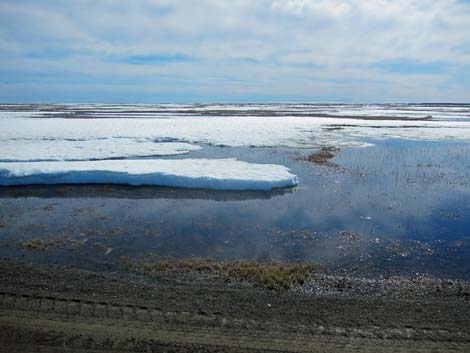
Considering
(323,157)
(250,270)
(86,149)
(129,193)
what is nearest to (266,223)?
(250,270)

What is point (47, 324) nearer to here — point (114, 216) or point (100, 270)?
point (100, 270)

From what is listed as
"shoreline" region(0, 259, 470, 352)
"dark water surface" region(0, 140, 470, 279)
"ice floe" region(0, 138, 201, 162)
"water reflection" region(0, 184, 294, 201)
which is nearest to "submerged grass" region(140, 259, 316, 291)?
"shoreline" region(0, 259, 470, 352)

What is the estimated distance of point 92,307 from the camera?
5980mm

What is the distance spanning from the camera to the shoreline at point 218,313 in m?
5.12

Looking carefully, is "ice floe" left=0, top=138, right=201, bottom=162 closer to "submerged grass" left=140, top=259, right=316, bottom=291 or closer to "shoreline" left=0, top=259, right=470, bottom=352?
"shoreline" left=0, top=259, right=470, bottom=352

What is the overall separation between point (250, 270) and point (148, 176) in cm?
909

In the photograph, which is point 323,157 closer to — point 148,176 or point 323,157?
point 323,157

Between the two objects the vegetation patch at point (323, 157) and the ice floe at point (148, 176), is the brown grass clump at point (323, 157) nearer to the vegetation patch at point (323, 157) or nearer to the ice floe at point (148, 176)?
the vegetation patch at point (323, 157)

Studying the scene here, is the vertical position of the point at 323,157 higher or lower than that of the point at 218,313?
higher

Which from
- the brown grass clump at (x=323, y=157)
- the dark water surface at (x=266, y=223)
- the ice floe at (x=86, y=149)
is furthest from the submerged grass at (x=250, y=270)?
the ice floe at (x=86, y=149)

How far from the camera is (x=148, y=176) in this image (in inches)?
614

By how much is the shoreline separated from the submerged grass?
213 mm

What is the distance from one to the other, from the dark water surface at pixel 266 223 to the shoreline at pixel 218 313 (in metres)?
1.05

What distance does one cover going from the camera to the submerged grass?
7.32m
